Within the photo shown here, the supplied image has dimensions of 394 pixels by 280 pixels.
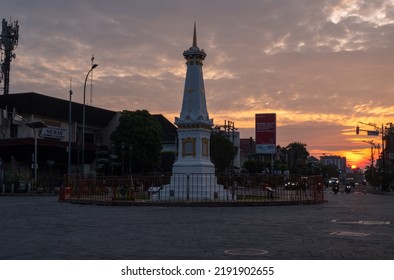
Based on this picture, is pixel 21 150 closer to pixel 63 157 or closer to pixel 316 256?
pixel 63 157

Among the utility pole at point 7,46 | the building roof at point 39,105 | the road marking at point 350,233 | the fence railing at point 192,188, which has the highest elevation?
the utility pole at point 7,46

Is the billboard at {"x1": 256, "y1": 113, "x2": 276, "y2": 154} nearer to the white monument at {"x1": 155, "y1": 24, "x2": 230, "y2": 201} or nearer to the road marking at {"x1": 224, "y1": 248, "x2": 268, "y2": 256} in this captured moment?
the white monument at {"x1": 155, "y1": 24, "x2": 230, "y2": 201}

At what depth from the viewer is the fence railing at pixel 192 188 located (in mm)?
25875

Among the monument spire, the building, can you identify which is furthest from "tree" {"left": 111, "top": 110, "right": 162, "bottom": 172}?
the monument spire

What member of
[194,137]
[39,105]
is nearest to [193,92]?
[194,137]

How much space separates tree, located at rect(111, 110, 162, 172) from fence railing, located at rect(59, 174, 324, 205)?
3035cm

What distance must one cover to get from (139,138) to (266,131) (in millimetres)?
15701

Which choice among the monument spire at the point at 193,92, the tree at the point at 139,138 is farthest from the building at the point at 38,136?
the monument spire at the point at 193,92

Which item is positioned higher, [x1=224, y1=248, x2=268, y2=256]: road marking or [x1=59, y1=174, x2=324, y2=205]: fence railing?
[x1=59, y1=174, x2=324, y2=205]: fence railing

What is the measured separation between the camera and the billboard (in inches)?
2376

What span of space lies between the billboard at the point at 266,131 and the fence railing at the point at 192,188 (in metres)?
32.9

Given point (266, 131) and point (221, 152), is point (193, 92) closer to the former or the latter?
point (266, 131)

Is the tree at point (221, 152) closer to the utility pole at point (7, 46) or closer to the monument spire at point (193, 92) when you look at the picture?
the utility pole at point (7, 46)

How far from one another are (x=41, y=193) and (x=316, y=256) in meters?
35.1
